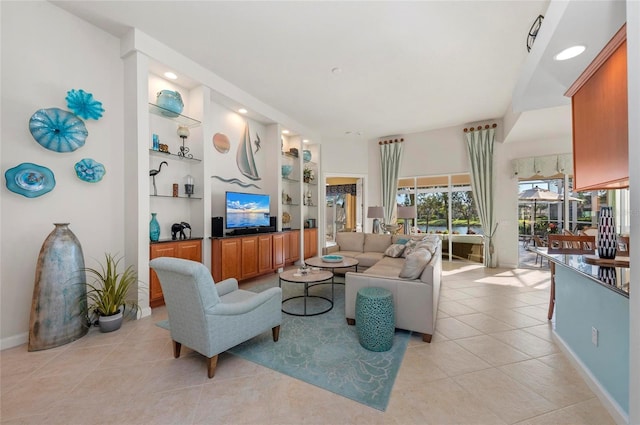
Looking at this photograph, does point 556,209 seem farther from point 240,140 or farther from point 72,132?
point 72,132

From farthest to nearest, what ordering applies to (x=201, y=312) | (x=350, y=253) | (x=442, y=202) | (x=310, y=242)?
(x=442, y=202) < (x=310, y=242) < (x=350, y=253) < (x=201, y=312)

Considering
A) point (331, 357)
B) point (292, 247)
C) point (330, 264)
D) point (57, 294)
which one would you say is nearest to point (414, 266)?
point (331, 357)

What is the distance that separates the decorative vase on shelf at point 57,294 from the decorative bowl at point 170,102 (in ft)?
6.14

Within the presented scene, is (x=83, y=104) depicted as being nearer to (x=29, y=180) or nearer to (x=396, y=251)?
(x=29, y=180)

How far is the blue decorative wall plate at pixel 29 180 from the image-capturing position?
2396 mm

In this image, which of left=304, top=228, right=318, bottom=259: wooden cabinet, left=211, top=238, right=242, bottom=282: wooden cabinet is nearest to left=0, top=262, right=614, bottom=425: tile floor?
left=211, top=238, right=242, bottom=282: wooden cabinet

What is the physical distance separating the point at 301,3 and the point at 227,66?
5.43 ft

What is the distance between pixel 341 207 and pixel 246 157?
3707mm

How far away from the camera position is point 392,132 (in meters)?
6.86

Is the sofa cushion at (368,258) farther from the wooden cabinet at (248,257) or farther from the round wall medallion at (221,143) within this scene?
the round wall medallion at (221,143)

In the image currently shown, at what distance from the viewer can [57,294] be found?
2.46 m

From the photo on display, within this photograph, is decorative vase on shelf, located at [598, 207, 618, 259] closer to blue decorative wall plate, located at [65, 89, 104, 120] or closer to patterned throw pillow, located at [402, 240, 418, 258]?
patterned throw pillow, located at [402, 240, 418, 258]

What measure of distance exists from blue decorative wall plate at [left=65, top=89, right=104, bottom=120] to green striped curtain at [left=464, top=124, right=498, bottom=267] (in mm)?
6761

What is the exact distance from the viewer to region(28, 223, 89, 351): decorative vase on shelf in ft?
7.85
